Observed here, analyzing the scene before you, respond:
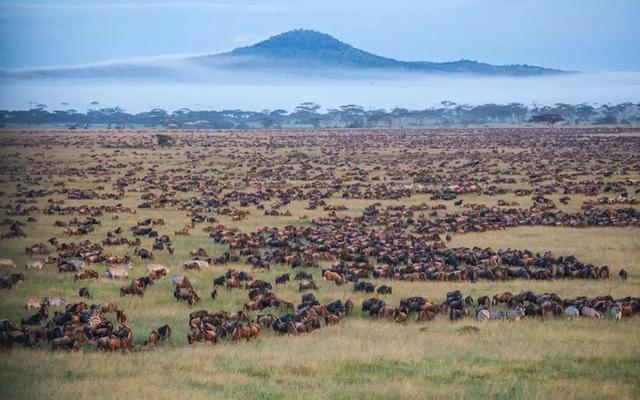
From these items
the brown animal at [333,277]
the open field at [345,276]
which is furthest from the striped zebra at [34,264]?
the brown animal at [333,277]

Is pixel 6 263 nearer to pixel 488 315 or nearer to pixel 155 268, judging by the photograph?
pixel 155 268

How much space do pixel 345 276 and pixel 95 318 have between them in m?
6.35

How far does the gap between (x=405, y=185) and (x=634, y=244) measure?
18468 mm

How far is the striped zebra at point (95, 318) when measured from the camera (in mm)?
13548

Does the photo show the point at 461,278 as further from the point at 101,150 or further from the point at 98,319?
the point at 101,150

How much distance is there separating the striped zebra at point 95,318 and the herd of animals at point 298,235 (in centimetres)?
7

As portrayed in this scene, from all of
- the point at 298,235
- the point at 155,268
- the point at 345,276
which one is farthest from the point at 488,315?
the point at 298,235

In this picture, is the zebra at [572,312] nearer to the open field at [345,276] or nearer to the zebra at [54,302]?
the open field at [345,276]

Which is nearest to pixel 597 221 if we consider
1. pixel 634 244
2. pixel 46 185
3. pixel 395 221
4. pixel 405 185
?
pixel 634 244

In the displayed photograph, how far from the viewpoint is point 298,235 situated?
24.0m

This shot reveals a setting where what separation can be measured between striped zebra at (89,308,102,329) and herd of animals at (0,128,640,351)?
70 mm

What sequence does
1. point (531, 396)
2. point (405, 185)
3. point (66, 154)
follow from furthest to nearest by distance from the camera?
point (66, 154) < point (405, 185) < point (531, 396)

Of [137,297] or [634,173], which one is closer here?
[137,297]

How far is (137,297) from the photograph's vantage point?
53.4ft
